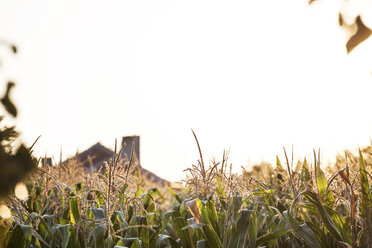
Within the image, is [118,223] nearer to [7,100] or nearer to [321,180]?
[321,180]

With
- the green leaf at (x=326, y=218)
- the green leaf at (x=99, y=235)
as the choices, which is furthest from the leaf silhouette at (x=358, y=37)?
the green leaf at (x=99, y=235)

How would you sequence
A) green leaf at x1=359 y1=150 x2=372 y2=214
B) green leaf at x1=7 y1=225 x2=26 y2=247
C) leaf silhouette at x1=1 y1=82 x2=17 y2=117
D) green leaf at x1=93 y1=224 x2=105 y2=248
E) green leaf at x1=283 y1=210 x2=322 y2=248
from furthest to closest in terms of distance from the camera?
1. green leaf at x1=93 y1=224 x2=105 y2=248
2. green leaf at x1=7 y1=225 x2=26 y2=247
3. green leaf at x1=283 y1=210 x2=322 y2=248
4. green leaf at x1=359 y1=150 x2=372 y2=214
5. leaf silhouette at x1=1 y1=82 x2=17 y2=117

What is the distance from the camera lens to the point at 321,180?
267 centimetres

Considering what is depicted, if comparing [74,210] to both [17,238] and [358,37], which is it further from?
[358,37]

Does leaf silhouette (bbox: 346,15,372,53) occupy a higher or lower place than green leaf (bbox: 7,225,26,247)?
higher

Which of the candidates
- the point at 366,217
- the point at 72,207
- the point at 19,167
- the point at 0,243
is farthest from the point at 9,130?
the point at 72,207

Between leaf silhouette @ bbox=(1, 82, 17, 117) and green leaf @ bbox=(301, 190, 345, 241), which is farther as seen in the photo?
green leaf @ bbox=(301, 190, 345, 241)

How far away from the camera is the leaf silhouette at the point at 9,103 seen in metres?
1.08

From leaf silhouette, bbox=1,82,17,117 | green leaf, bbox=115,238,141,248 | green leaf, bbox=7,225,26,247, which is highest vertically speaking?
leaf silhouette, bbox=1,82,17,117

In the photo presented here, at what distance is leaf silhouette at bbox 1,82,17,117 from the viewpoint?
108cm

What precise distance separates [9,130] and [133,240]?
71.3 inches

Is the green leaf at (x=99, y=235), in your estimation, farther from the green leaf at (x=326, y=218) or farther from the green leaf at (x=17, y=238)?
the green leaf at (x=326, y=218)

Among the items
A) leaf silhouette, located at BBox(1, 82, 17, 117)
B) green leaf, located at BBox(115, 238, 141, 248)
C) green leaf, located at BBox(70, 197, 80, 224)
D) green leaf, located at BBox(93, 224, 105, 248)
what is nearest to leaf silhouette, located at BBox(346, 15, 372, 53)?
leaf silhouette, located at BBox(1, 82, 17, 117)

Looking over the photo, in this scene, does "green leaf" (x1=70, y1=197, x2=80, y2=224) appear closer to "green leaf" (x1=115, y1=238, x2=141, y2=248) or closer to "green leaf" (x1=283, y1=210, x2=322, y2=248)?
"green leaf" (x1=115, y1=238, x2=141, y2=248)
